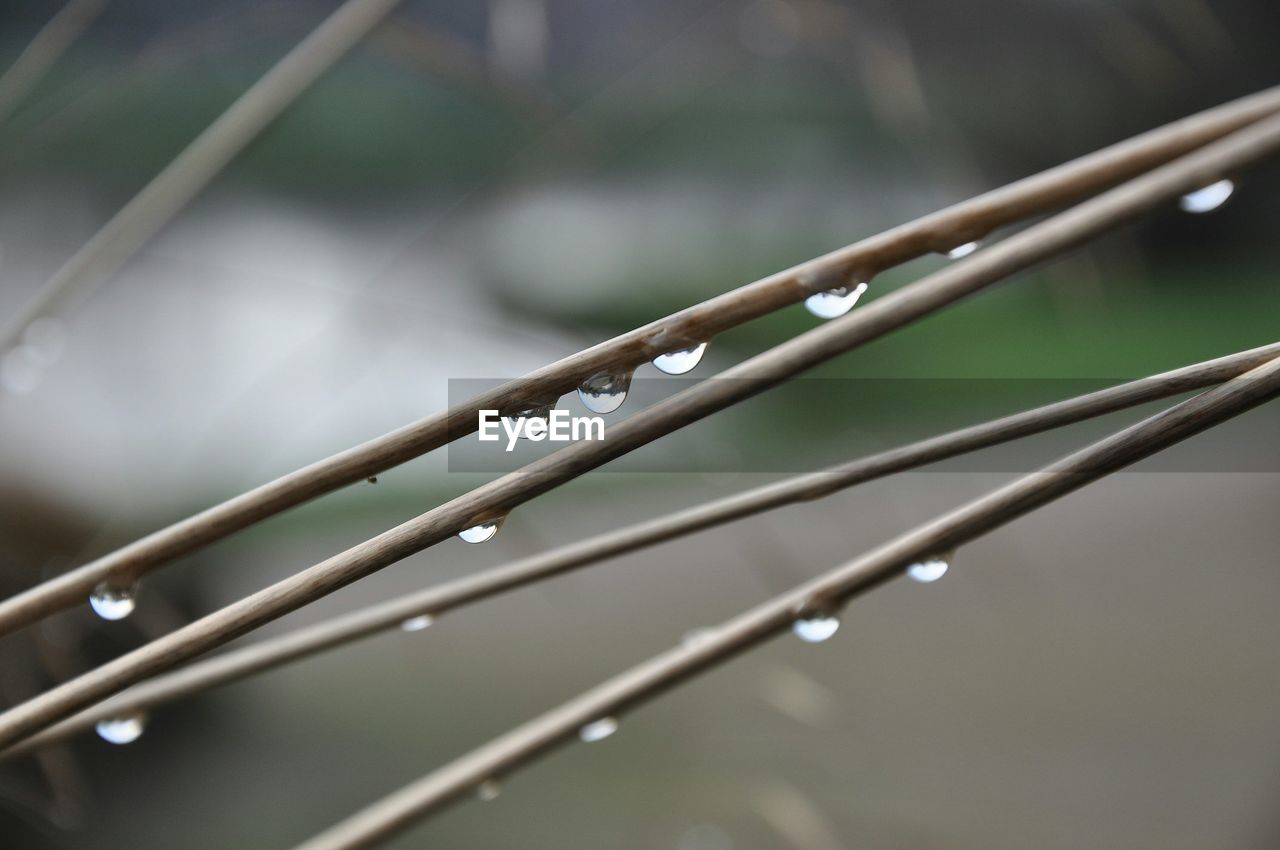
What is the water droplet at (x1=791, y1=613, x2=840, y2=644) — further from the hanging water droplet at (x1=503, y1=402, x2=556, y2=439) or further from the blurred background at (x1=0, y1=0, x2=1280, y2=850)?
the blurred background at (x1=0, y1=0, x2=1280, y2=850)

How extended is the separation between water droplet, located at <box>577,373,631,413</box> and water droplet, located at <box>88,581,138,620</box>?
0.21ft

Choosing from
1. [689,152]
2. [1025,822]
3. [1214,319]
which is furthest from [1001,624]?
[689,152]

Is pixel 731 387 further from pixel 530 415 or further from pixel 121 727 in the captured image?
pixel 121 727

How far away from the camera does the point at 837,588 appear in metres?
0.16

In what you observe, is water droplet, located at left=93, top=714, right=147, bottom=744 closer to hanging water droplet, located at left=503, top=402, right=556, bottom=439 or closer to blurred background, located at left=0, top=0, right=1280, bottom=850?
hanging water droplet, located at left=503, top=402, right=556, bottom=439

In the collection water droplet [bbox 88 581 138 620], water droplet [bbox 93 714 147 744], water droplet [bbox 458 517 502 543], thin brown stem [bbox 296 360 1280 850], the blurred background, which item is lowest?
thin brown stem [bbox 296 360 1280 850]

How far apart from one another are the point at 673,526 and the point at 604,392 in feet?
0.14

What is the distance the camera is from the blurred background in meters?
0.60

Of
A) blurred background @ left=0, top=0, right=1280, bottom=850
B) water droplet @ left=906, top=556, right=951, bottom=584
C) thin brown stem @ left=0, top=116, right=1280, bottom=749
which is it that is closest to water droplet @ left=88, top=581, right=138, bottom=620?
thin brown stem @ left=0, top=116, right=1280, bottom=749

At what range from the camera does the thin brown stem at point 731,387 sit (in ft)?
0.36

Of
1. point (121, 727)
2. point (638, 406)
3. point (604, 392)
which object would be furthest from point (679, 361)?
point (638, 406)

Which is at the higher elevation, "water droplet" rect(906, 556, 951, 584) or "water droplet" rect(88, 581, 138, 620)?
"water droplet" rect(88, 581, 138, 620)

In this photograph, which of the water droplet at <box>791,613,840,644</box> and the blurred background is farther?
the blurred background

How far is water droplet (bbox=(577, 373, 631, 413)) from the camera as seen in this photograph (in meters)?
0.13
